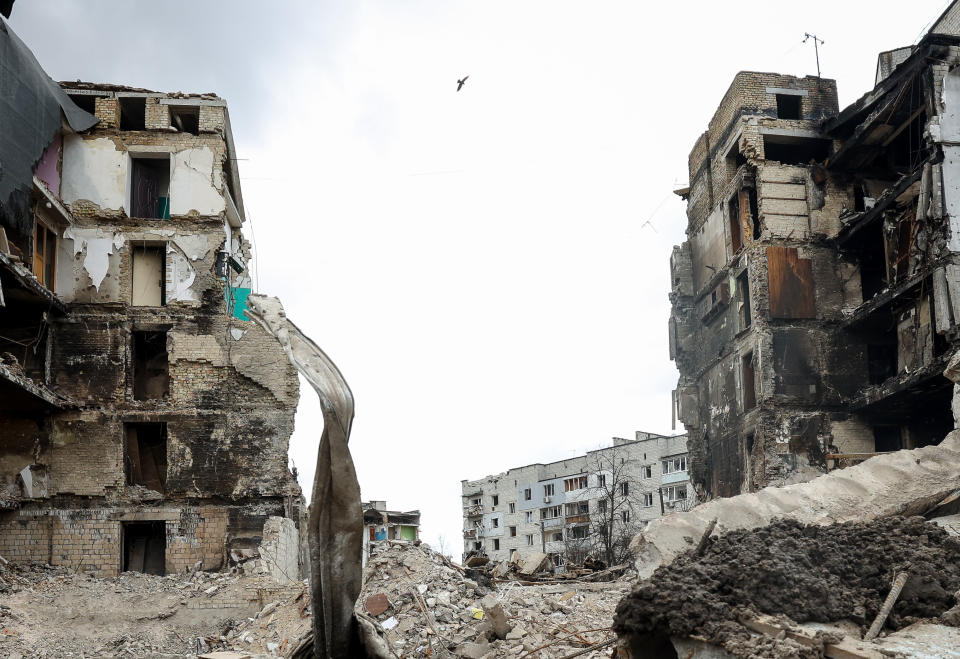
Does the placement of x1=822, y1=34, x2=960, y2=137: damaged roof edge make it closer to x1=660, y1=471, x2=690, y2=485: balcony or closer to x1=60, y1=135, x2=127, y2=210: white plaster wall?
x1=60, y1=135, x2=127, y2=210: white plaster wall

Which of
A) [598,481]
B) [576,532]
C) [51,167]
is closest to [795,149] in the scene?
[51,167]

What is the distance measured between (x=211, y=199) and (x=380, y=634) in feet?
61.5

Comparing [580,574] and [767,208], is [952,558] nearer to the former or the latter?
[580,574]

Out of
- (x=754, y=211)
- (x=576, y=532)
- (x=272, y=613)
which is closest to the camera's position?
(x=272, y=613)

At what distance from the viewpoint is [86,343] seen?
2191cm

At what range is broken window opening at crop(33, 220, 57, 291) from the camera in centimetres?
2144

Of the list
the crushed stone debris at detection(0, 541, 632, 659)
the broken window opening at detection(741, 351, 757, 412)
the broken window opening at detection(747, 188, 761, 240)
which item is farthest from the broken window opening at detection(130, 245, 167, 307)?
the broken window opening at detection(747, 188, 761, 240)

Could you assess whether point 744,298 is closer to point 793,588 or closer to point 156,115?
point 156,115

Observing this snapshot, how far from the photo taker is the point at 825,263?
2583 cm

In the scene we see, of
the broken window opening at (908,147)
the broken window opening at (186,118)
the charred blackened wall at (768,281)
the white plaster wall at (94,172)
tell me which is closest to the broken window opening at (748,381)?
the charred blackened wall at (768,281)

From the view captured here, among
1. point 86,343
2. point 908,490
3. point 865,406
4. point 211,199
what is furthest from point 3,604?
point 865,406

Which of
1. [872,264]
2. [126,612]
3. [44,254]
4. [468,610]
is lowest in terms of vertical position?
[126,612]

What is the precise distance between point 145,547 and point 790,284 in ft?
62.0

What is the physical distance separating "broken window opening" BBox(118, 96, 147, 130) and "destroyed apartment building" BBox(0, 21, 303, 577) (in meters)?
0.10
